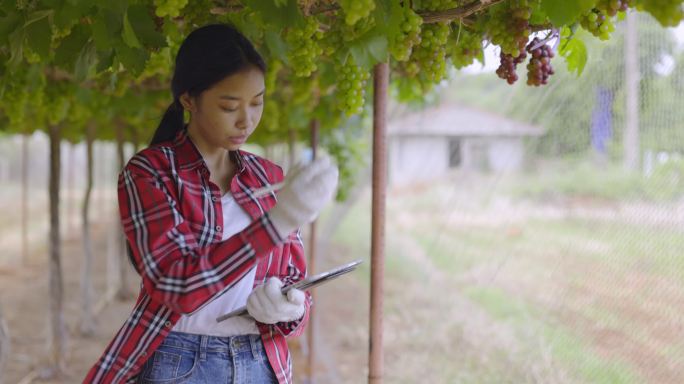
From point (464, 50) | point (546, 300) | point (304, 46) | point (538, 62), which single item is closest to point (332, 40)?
point (304, 46)

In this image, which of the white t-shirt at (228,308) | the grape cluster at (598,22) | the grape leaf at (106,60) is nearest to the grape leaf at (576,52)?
the grape cluster at (598,22)

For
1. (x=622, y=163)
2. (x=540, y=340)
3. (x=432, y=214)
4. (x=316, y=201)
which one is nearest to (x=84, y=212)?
(x=540, y=340)

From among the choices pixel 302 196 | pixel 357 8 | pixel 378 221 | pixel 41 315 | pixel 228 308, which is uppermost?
pixel 357 8

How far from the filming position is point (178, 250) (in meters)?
1.27

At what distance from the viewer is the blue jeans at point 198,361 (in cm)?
146

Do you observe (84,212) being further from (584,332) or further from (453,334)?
(584,332)

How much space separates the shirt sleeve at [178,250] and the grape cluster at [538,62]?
845 millimetres

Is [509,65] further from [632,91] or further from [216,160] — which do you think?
[632,91]

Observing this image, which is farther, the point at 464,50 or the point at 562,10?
the point at 464,50

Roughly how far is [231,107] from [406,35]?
443mm

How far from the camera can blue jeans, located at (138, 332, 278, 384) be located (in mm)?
1455

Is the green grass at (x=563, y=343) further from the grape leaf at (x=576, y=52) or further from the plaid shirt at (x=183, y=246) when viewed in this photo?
the plaid shirt at (x=183, y=246)

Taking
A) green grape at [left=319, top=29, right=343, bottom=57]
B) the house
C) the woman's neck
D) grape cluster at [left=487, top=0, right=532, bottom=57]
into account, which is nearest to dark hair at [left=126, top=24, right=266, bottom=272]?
the woman's neck

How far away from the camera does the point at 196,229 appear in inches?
54.3
